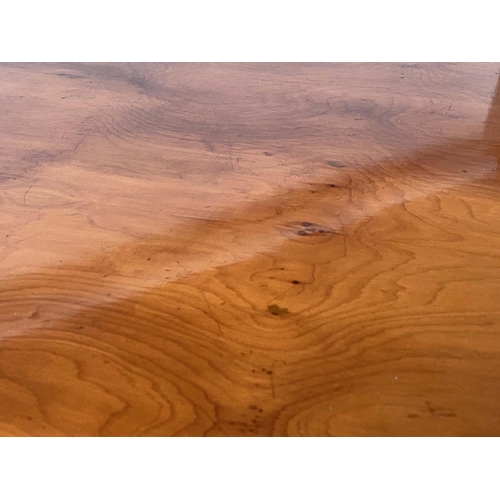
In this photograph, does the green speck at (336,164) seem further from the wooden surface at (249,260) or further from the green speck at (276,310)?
the green speck at (276,310)

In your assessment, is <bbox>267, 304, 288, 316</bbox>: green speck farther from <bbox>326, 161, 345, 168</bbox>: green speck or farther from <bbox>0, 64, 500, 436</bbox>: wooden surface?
<bbox>326, 161, 345, 168</bbox>: green speck

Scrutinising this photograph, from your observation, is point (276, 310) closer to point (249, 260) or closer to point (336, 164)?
point (249, 260)

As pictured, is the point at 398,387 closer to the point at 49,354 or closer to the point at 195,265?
the point at 195,265

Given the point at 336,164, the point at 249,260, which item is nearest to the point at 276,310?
the point at 249,260

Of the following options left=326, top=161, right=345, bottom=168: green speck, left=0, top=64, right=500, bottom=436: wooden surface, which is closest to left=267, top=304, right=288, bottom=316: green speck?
left=0, top=64, right=500, bottom=436: wooden surface

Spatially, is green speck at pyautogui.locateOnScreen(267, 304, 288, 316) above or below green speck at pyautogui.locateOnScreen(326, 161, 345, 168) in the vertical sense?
below

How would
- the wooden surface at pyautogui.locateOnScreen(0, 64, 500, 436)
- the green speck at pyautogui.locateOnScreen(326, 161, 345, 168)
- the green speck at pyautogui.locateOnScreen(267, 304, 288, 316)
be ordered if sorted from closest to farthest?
the wooden surface at pyautogui.locateOnScreen(0, 64, 500, 436) < the green speck at pyautogui.locateOnScreen(267, 304, 288, 316) < the green speck at pyautogui.locateOnScreen(326, 161, 345, 168)

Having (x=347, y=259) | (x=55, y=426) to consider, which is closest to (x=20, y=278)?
(x=55, y=426)
